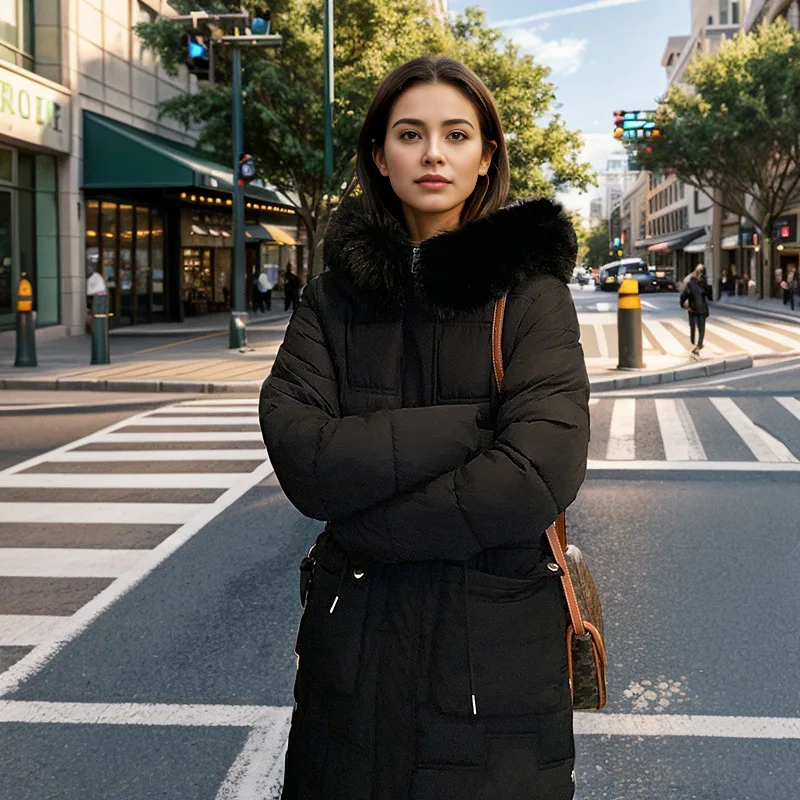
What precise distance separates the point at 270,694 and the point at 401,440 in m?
2.50

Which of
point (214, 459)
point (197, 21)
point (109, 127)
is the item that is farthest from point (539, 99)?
point (214, 459)

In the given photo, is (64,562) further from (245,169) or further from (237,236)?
(237,236)

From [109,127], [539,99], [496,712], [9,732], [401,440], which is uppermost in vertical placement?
[539,99]

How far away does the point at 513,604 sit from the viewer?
198 cm

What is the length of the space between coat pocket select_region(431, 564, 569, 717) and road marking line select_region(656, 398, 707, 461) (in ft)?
25.0

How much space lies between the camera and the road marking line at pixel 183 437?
35.3 ft

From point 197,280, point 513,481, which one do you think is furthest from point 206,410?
point 197,280

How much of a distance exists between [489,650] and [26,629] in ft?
12.1

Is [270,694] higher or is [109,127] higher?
[109,127]

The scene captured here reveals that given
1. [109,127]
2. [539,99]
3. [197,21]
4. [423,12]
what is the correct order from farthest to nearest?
1. [539,99]
2. [423,12]
3. [109,127]
4. [197,21]

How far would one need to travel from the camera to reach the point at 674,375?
1644cm

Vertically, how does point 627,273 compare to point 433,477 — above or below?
above

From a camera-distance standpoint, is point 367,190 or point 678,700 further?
point 678,700

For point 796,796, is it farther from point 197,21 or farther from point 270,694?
point 197,21
